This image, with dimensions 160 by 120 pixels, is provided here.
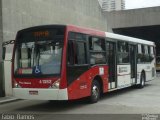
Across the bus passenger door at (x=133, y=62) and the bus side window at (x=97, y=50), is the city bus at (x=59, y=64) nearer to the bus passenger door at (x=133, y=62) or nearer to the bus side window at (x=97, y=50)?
the bus side window at (x=97, y=50)

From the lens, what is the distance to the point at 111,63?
1680 centimetres

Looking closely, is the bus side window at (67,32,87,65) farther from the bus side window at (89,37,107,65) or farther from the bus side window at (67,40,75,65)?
the bus side window at (89,37,107,65)

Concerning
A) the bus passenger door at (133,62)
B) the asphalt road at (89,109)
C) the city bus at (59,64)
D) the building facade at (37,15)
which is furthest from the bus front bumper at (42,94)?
the bus passenger door at (133,62)

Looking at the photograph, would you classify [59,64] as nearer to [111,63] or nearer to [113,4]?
[111,63]

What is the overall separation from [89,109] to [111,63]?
13.6 feet

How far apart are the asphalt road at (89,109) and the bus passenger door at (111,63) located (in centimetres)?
77

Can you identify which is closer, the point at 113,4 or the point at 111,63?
the point at 111,63

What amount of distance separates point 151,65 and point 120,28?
2342cm

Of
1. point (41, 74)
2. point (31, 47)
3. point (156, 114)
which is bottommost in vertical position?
point (156, 114)

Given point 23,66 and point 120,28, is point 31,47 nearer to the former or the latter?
point 23,66

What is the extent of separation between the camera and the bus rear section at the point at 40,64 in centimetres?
1249

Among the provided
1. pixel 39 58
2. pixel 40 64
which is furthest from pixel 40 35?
pixel 40 64

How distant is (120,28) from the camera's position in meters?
46.8

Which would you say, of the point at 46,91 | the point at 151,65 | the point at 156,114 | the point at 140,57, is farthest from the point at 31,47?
the point at 151,65
